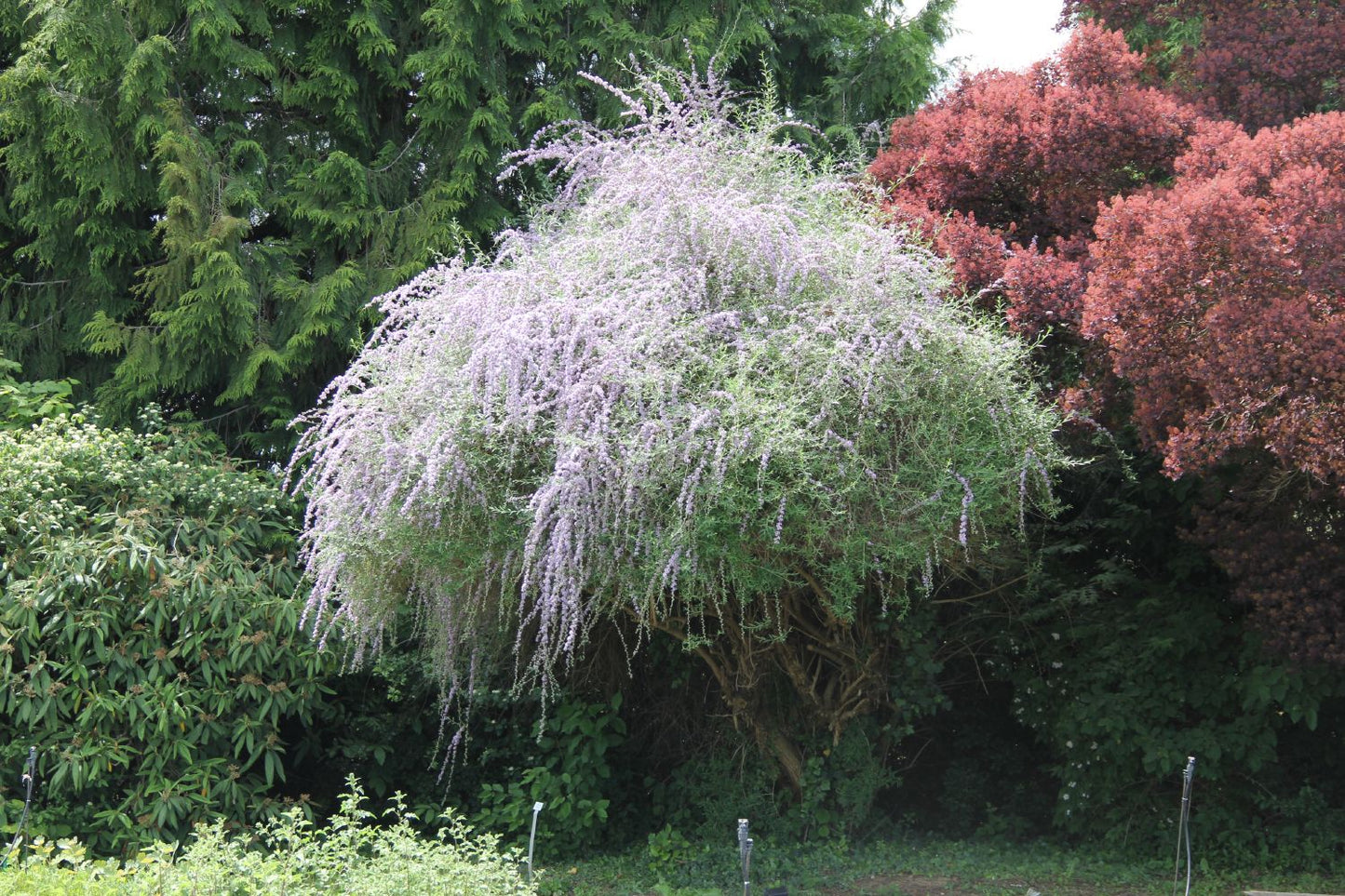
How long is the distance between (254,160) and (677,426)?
4.35 m

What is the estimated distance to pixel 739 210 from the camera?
461 cm

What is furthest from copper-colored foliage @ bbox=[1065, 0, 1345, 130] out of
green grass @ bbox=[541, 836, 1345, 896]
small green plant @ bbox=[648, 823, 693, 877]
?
small green plant @ bbox=[648, 823, 693, 877]

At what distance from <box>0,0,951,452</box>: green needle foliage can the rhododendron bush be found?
84.4 inches

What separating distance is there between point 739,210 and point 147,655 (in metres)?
3.31

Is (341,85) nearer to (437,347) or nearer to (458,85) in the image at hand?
(458,85)

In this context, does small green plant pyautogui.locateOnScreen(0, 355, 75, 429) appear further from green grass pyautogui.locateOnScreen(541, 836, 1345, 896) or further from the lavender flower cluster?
green grass pyautogui.locateOnScreen(541, 836, 1345, 896)

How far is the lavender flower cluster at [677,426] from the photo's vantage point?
→ 4.09 meters

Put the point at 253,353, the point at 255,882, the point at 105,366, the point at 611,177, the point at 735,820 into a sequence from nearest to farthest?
the point at 255,882, the point at 611,177, the point at 735,820, the point at 253,353, the point at 105,366

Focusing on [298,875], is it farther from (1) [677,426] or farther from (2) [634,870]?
(2) [634,870]

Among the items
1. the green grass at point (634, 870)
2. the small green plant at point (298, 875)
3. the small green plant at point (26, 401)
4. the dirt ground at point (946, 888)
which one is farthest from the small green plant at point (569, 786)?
the small green plant at point (26, 401)

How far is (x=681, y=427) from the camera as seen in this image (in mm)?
4094

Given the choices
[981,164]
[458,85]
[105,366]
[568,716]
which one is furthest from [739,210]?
[105,366]

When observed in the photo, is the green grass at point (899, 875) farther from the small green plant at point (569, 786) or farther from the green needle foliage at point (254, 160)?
the green needle foliage at point (254, 160)

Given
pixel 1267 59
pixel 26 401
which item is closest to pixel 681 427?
pixel 1267 59
